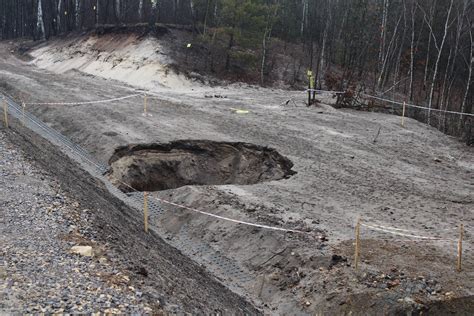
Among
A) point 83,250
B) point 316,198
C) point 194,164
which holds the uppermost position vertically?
point 83,250

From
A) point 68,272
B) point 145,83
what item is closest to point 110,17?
point 145,83

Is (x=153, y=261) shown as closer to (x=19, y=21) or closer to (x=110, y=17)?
(x=110, y=17)

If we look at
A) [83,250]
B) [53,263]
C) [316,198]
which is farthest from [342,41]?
[53,263]

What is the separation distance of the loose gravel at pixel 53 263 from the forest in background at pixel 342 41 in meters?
21.4

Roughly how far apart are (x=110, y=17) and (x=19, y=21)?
2119 cm

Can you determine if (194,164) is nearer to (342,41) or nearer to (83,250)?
(83,250)

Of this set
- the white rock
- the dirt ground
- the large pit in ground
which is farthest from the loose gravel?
the large pit in ground

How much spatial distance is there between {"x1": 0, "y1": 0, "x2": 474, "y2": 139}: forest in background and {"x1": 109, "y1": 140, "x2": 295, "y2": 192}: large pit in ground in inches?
508

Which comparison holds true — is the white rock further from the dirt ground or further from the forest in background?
the forest in background

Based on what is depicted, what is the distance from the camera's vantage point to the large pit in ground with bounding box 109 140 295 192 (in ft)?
50.2

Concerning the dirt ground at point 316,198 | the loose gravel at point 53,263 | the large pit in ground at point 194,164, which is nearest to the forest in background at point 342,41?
the dirt ground at point 316,198

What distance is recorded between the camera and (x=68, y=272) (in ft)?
21.4

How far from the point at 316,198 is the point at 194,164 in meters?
5.00

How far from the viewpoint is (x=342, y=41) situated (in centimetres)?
4306
